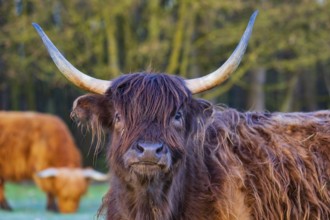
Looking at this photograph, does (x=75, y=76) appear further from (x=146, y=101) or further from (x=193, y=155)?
(x=193, y=155)

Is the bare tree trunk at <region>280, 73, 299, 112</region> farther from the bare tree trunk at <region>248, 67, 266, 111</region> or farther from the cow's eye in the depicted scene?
the cow's eye

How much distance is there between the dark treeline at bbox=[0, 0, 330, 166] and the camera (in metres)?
18.9

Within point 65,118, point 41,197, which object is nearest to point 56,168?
point 41,197

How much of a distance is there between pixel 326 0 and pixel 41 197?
354 inches

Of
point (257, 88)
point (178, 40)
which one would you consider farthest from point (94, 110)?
point (257, 88)

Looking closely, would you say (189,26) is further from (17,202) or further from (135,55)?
(17,202)

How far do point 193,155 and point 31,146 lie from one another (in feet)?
30.0

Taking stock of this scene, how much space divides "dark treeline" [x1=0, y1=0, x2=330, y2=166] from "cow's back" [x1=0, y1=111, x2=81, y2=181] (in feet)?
15.9

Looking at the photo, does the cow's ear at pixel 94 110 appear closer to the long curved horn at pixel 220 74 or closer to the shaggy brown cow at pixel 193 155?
the shaggy brown cow at pixel 193 155

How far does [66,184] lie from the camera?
41.1 ft

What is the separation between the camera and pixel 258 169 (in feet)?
15.9

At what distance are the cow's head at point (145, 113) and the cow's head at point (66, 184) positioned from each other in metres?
7.75

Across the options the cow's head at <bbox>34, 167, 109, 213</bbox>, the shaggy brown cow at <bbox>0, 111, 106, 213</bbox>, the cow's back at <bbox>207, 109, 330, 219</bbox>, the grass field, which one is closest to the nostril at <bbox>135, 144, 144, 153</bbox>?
the cow's back at <bbox>207, 109, 330, 219</bbox>

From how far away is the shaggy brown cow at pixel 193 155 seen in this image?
425cm
